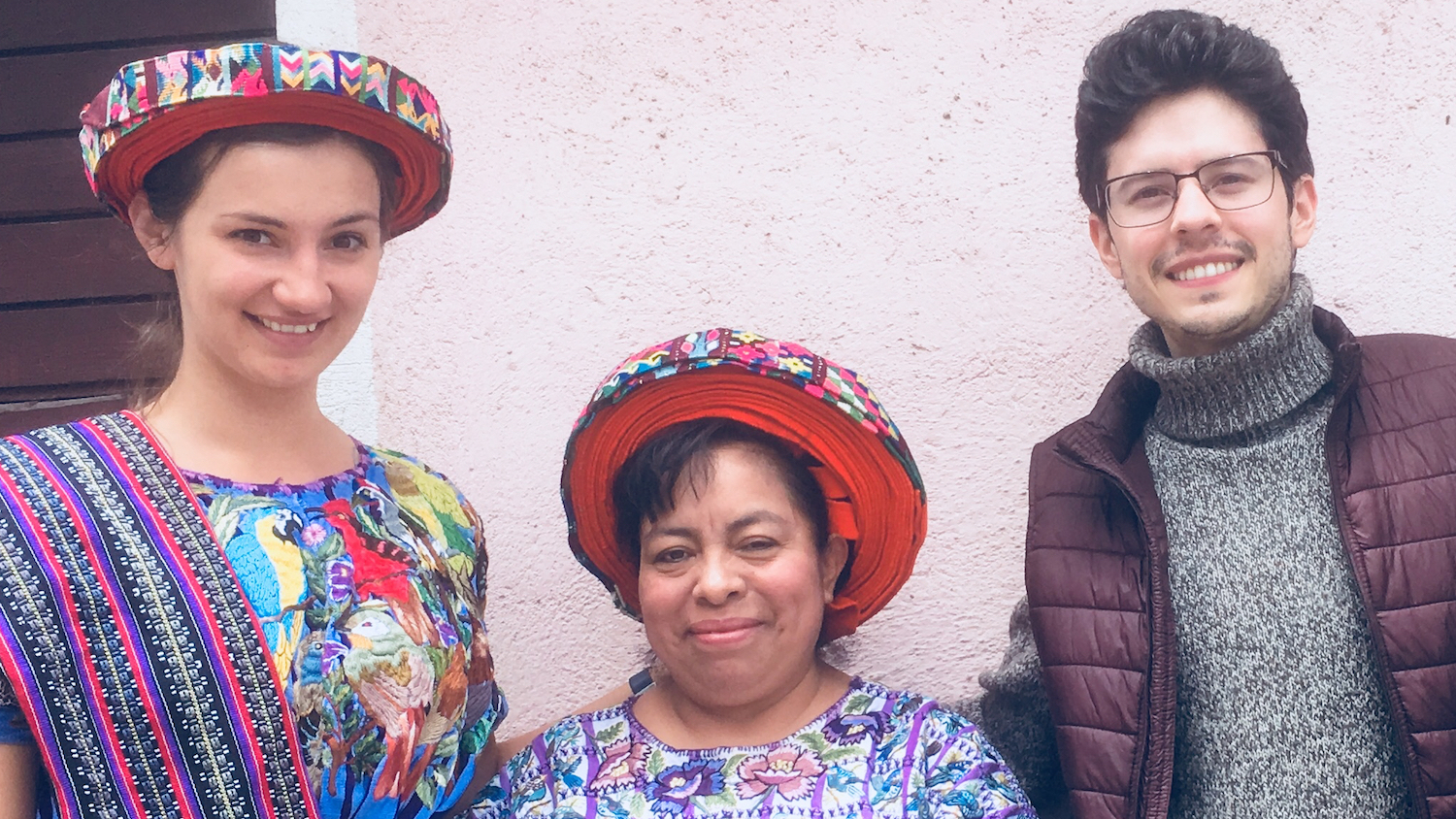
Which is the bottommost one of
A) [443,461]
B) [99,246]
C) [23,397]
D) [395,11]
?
[443,461]

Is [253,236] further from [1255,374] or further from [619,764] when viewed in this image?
[1255,374]

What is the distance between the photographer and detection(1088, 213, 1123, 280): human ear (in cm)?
211

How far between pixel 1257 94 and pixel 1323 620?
88 cm

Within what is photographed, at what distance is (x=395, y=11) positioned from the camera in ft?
9.07

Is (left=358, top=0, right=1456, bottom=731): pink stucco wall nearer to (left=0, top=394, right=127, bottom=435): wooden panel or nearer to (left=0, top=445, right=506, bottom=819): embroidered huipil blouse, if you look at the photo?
(left=0, top=394, right=127, bottom=435): wooden panel

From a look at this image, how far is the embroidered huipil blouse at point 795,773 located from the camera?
182 centimetres

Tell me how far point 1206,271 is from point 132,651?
171 centimetres

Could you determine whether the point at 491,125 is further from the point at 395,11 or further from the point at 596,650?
the point at 596,650

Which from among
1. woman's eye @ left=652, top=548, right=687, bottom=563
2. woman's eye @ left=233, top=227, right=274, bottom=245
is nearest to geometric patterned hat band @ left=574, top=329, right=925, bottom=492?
woman's eye @ left=652, top=548, right=687, bottom=563

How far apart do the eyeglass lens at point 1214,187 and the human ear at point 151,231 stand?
1.53 meters

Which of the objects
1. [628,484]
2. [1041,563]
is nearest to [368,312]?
[628,484]

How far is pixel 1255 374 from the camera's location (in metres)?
1.95

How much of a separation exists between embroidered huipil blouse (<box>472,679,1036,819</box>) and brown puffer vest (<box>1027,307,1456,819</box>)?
0.19 meters

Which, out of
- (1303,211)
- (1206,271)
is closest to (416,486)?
(1206,271)
